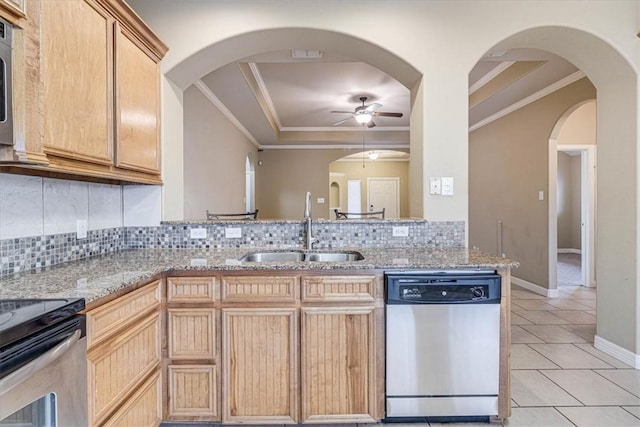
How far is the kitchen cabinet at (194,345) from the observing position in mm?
1816

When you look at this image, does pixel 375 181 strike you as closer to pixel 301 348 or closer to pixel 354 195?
pixel 354 195

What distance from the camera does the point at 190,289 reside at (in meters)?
1.83

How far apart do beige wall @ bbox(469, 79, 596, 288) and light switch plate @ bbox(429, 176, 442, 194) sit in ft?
8.39

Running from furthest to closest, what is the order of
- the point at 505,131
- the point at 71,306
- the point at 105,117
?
1. the point at 505,131
2. the point at 105,117
3. the point at 71,306

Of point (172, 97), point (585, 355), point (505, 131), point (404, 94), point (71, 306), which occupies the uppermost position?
point (404, 94)

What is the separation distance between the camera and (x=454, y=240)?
2.47 m

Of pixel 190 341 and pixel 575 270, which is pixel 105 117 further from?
pixel 575 270

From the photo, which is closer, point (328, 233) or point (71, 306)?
point (71, 306)

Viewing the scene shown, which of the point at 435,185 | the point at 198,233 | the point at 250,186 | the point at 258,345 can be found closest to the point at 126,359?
the point at 258,345

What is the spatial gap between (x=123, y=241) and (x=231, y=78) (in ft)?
7.52

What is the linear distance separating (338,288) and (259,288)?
402mm

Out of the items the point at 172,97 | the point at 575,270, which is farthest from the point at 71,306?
the point at 575,270

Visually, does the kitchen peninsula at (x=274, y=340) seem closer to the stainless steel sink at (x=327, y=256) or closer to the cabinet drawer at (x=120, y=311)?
the cabinet drawer at (x=120, y=311)

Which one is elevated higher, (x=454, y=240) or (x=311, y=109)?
(x=311, y=109)
